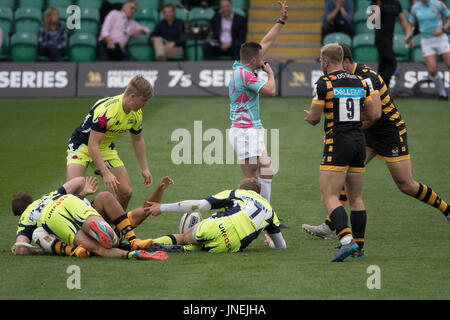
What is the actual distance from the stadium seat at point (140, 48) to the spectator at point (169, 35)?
0.38m

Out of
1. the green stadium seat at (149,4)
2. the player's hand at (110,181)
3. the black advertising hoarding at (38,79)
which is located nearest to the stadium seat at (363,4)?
the green stadium seat at (149,4)

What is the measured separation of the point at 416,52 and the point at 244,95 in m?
11.9

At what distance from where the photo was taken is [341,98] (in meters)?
7.43

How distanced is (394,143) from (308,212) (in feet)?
6.35

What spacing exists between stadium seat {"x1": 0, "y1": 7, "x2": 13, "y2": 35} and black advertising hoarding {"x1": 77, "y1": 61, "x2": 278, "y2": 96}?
11.6ft

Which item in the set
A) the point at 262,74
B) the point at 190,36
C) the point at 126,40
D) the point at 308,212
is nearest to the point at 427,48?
the point at 262,74

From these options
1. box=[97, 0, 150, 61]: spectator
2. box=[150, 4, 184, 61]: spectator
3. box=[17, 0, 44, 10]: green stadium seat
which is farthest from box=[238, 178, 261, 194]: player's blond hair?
box=[17, 0, 44, 10]: green stadium seat

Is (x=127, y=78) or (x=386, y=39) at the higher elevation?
(x=386, y=39)

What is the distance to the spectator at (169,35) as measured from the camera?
20.2 meters

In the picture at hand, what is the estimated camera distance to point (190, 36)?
64.2 feet

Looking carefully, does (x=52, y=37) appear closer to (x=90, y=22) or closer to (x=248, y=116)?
(x=90, y=22)

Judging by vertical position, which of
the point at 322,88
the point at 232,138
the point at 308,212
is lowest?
the point at 308,212

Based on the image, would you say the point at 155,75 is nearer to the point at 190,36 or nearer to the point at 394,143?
the point at 190,36

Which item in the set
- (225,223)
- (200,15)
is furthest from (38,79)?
(225,223)
